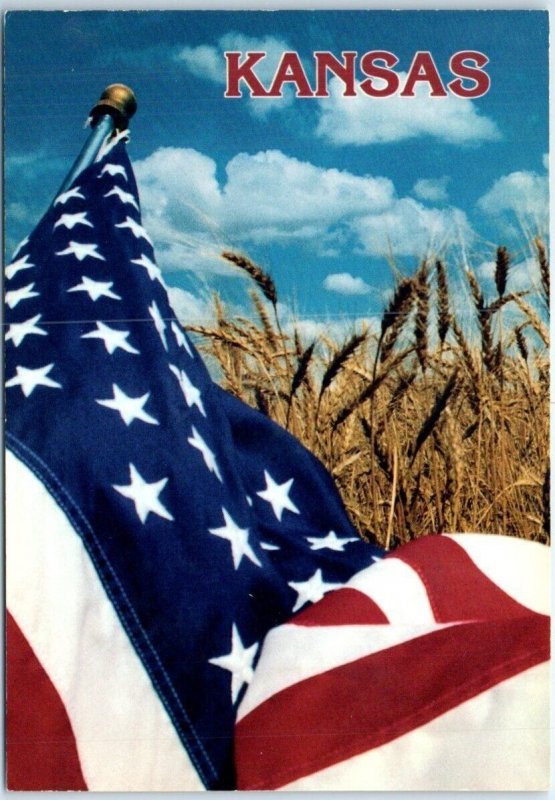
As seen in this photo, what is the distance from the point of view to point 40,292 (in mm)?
2475

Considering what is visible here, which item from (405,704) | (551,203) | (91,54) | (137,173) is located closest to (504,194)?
(551,203)

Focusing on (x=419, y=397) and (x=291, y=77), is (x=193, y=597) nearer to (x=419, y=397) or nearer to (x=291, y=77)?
(x=419, y=397)

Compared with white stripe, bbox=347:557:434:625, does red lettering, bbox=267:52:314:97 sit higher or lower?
higher

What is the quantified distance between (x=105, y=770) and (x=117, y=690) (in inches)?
9.6

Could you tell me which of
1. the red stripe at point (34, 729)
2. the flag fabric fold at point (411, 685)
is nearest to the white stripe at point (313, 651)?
the flag fabric fold at point (411, 685)

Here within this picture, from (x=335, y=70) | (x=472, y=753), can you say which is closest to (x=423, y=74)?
(x=335, y=70)

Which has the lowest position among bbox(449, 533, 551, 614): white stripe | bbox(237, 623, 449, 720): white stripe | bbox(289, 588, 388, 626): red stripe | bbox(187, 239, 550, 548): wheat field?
bbox(237, 623, 449, 720): white stripe

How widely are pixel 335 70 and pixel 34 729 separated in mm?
1824

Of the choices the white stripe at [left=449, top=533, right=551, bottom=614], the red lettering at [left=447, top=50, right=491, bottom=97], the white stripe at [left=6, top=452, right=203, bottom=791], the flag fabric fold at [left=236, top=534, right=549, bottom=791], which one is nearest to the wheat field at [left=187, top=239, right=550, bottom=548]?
the white stripe at [left=449, top=533, right=551, bottom=614]

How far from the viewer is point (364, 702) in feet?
7.78

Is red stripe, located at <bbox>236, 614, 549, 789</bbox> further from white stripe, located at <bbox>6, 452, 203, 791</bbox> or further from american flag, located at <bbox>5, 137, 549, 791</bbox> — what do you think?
white stripe, located at <bbox>6, 452, 203, 791</bbox>

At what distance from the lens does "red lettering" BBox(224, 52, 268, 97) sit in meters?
2.50

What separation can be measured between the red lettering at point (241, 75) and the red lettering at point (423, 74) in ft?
1.21

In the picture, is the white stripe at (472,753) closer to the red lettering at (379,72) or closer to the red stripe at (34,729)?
the red stripe at (34,729)
